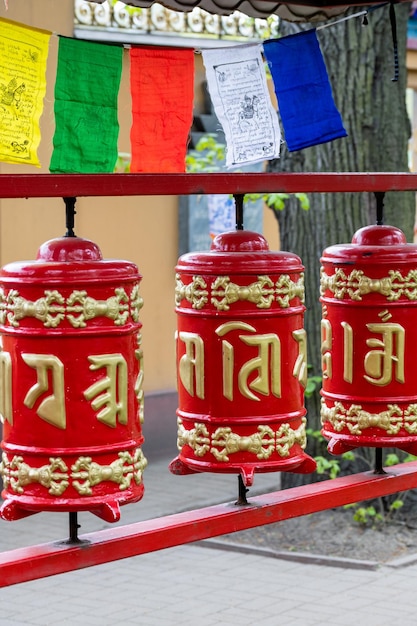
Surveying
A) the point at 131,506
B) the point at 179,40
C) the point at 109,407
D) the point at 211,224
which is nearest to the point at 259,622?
the point at 131,506

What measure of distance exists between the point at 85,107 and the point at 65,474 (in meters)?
0.91

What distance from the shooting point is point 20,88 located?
2684mm

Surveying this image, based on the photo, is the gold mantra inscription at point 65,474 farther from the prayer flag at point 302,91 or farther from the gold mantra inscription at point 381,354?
the prayer flag at point 302,91

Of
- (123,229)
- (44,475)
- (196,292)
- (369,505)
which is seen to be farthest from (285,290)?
(123,229)

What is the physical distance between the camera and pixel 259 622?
5270 millimetres

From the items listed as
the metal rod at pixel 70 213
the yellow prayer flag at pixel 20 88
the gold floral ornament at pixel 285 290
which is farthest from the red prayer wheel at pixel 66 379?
the gold floral ornament at pixel 285 290

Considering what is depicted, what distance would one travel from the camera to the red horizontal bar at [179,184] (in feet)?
8.33

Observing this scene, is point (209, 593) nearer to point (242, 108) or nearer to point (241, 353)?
point (241, 353)

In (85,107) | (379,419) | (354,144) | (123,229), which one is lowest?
(379,419)

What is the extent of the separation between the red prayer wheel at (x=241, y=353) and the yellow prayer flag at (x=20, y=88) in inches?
20.5

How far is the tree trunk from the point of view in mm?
6609

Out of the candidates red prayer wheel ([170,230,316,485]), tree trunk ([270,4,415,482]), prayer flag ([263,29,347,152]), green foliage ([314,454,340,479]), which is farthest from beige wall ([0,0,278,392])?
red prayer wheel ([170,230,316,485])

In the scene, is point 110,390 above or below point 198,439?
above

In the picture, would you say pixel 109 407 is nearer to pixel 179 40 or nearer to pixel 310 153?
pixel 310 153
